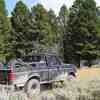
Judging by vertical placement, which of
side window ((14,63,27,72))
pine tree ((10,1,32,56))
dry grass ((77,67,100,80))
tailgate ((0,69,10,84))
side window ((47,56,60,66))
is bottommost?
dry grass ((77,67,100,80))

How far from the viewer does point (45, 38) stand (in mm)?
39000

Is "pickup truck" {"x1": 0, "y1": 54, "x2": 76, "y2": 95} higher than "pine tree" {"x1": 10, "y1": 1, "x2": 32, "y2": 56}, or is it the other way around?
"pine tree" {"x1": 10, "y1": 1, "x2": 32, "y2": 56}

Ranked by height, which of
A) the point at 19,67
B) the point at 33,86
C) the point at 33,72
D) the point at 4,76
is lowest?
the point at 33,86

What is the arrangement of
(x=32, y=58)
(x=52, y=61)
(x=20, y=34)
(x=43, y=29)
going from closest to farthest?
1. (x=52, y=61)
2. (x=32, y=58)
3. (x=20, y=34)
4. (x=43, y=29)

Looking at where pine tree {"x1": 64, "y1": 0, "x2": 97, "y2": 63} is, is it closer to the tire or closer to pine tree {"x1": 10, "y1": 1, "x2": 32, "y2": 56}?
pine tree {"x1": 10, "y1": 1, "x2": 32, "y2": 56}

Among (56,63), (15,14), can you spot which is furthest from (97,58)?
(56,63)

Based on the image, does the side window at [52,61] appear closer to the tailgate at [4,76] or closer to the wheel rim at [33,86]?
the wheel rim at [33,86]

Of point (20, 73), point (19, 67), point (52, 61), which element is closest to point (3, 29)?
point (52, 61)

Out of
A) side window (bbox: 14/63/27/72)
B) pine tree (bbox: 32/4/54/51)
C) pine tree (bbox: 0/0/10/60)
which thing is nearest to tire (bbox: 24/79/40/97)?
side window (bbox: 14/63/27/72)

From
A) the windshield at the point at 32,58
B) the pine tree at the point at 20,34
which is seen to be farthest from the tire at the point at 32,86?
the pine tree at the point at 20,34

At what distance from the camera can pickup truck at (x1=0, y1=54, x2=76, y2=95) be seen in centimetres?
1312

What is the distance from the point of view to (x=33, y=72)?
13969mm

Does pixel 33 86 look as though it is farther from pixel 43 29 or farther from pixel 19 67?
pixel 43 29

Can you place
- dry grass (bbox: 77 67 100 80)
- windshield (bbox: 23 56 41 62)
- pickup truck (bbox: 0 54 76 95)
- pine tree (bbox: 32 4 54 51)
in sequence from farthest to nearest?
1. pine tree (bbox: 32 4 54 51)
2. dry grass (bbox: 77 67 100 80)
3. windshield (bbox: 23 56 41 62)
4. pickup truck (bbox: 0 54 76 95)
